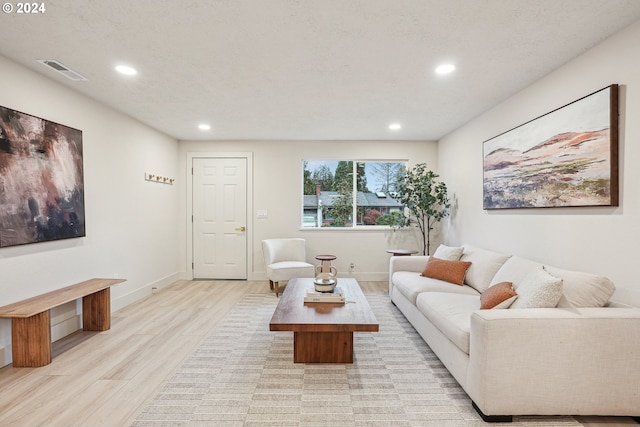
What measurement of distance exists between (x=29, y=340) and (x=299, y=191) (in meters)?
3.89

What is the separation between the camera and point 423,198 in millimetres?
5078

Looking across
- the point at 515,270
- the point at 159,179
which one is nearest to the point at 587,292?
the point at 515,270

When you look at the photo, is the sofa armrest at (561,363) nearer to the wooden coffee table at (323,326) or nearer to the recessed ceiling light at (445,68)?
the wooden coffee table at (323,326)

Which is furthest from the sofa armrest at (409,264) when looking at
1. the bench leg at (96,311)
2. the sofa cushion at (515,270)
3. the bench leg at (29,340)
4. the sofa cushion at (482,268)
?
the bench leg at (29,340)

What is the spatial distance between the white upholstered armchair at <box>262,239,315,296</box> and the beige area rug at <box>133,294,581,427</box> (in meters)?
1.59

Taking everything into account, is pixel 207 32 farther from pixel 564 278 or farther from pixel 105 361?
pixel 564 278

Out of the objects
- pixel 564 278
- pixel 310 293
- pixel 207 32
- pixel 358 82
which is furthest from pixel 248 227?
pixel 564 278

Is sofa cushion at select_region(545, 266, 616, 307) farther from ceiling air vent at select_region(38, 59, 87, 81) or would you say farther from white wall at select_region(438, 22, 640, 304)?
ceiling air vent at select_region(38, 59, 87, 81)

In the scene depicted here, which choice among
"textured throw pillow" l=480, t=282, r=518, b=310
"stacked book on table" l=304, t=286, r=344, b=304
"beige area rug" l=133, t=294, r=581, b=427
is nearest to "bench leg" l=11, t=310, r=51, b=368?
"beige area rug" l=133, t=294, r=581, b=427

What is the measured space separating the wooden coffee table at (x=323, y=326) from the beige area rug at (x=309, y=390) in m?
0.09

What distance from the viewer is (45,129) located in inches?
Result: 116

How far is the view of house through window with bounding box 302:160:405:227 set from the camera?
5.77 meters

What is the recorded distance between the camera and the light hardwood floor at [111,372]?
1.99m

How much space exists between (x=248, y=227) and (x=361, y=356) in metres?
3.42
